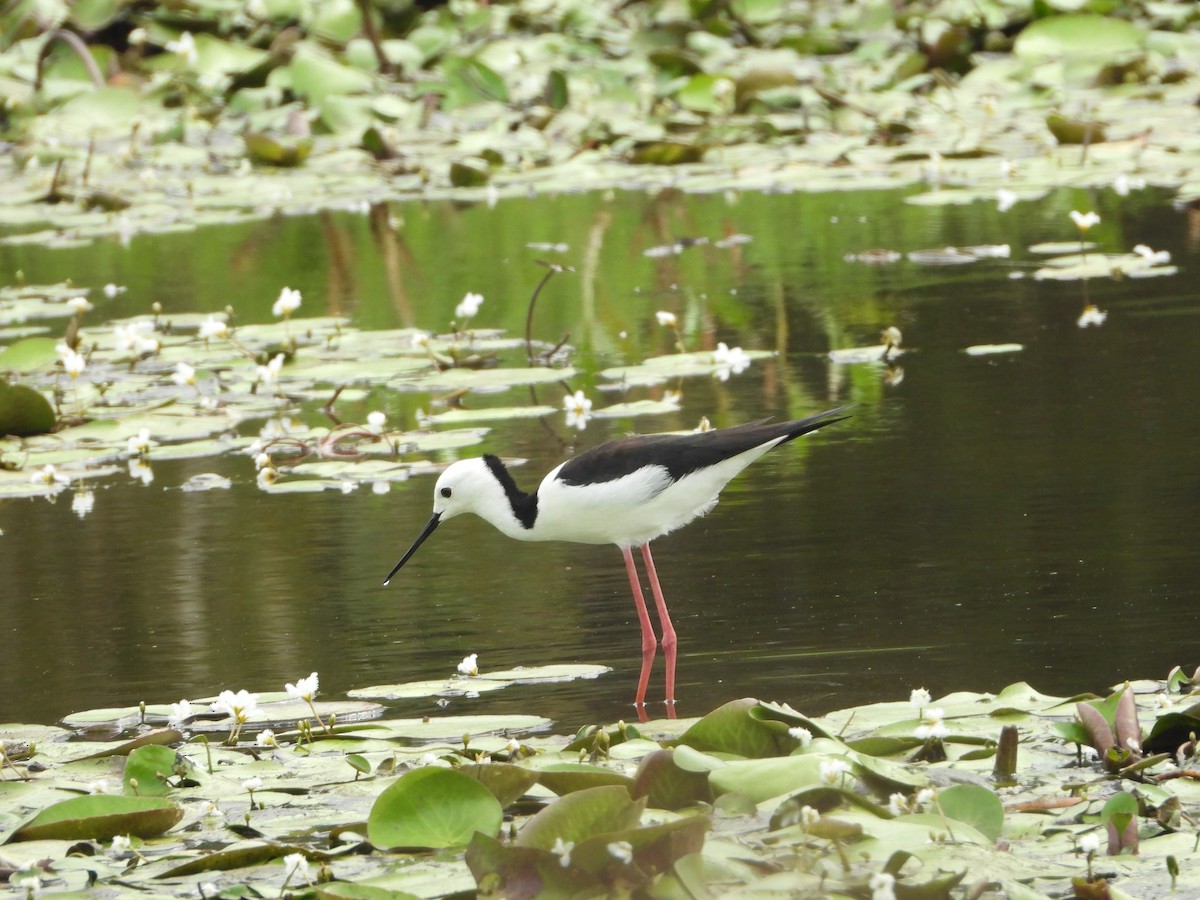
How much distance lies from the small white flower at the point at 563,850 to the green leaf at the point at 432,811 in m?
0.22

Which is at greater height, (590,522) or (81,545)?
(590,522)

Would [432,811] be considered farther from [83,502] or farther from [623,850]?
[83,502]

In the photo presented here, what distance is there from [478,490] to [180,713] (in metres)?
1.09

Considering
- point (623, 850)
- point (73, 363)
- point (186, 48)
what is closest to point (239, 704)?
point (623, 850)

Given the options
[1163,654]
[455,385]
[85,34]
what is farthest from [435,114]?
[1163,654]

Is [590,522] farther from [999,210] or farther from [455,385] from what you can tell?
[999,210]

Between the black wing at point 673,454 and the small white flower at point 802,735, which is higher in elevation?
the black wing at point 673,454

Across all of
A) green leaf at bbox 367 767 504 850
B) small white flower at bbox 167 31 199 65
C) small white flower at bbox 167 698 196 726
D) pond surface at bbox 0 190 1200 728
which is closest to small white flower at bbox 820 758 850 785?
green leaf at bbox 367 767 504 850

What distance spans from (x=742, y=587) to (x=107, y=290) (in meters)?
6.54

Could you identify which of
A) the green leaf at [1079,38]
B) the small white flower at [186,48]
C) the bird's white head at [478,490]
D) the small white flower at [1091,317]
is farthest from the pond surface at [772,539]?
the small white flower at [186,48]

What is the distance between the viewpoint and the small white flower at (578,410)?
705cm

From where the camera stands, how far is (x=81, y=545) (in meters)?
6.33

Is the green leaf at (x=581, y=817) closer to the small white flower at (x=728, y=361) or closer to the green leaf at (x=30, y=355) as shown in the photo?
the small white flower at (x=728, y=361)

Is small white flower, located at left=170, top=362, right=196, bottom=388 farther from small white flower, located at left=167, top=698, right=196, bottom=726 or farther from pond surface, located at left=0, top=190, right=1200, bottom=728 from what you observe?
small white flower, located at left=167, top=698, right=196, bottom=726
